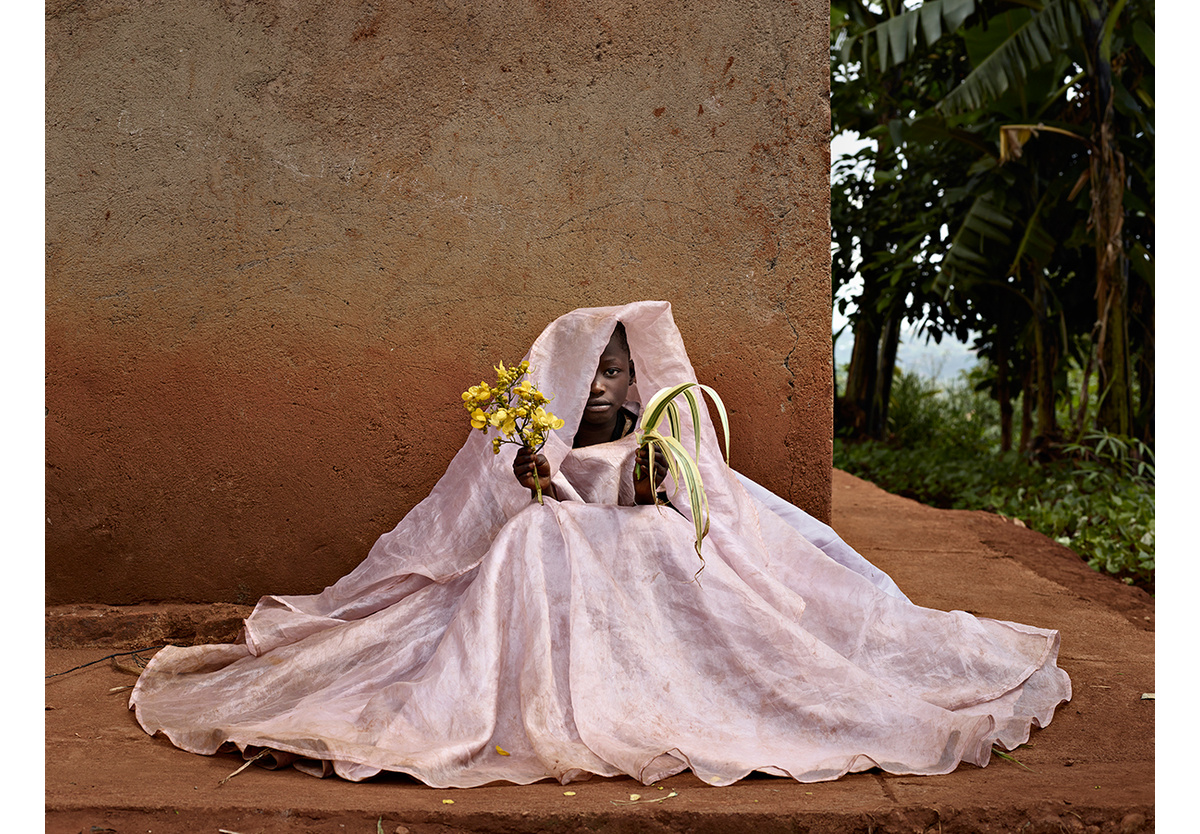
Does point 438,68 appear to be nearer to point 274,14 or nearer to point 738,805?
point 274,14

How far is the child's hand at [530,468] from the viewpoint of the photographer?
8.14 feet

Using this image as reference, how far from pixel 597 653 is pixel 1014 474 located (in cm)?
684

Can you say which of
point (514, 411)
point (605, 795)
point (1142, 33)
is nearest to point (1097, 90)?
point (1142, 33)

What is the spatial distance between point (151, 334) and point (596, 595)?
6.62ft

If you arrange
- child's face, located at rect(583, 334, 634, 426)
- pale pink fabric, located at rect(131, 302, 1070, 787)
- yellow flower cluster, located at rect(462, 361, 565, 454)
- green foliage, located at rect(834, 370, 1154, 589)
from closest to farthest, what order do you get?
pale pink fabric, located at rect(131, 302, 1070, 787), yellow flower cluster, located at rect(462, 361, 565, 454), child's face, located at rect(583, 334, 634, 426), green foliage, located at rect(834, 370, 1154, 589)

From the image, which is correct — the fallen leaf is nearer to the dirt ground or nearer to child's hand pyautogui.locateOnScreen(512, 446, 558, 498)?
the dirt ground

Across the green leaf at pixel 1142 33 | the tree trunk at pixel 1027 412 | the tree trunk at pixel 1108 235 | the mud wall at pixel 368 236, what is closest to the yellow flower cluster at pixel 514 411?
the mud wall at pixel 368 236

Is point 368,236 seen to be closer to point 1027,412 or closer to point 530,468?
point 530,468

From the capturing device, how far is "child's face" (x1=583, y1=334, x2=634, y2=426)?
2773 mm

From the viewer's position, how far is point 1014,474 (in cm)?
809

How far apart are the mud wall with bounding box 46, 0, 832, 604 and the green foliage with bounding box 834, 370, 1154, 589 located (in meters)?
3.05

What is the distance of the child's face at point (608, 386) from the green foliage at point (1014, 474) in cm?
336

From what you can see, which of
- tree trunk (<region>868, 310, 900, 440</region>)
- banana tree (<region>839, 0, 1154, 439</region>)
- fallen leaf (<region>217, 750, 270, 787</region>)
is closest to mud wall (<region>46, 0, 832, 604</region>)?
fallen leaf (<region>217, 750, 270, 787</region>)

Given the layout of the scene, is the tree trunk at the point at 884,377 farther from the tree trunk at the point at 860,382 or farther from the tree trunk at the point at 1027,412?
the tree trunk at the point at 1027,412
